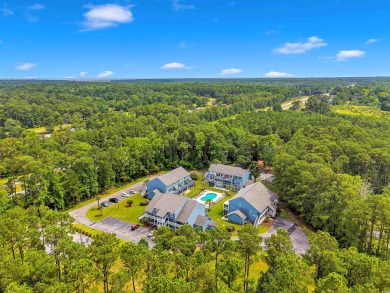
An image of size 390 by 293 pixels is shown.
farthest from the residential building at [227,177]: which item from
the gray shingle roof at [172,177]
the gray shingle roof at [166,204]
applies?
the gray shingle roof at [166,204]

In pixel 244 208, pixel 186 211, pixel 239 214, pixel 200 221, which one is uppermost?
pixel 186 211

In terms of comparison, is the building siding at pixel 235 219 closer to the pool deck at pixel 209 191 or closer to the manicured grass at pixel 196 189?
the pool deck at pixel 209 191

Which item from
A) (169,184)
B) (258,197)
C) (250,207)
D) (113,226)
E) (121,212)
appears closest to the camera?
(113,226)

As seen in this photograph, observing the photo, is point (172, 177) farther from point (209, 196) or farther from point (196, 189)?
point (209, 196)

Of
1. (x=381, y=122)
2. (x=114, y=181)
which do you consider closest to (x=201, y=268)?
(x=114, y=181)

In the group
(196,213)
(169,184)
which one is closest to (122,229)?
(196,213)

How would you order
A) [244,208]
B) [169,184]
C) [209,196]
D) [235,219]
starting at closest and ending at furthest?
[235,219], [244,208], [169,184], [209,196]
